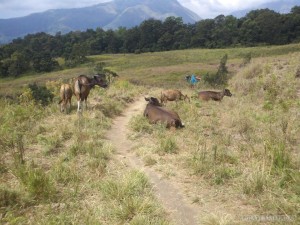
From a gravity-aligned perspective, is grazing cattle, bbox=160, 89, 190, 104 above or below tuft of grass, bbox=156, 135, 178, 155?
below

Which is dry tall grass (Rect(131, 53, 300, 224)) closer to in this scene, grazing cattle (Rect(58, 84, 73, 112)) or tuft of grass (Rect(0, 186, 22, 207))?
grazing cattle (Rect(58, 84, 73, 112))

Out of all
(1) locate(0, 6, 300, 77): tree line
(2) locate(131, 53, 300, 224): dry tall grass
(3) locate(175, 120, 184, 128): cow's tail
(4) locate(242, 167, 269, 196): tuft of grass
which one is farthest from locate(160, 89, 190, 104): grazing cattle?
(1) locate(0, 6, 300, 77): tree line

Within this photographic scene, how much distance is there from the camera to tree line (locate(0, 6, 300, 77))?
8638 centimetres

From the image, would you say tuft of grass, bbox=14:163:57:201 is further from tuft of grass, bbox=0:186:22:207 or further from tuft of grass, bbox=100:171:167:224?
tuft of grass, bbox=100:171:167:224

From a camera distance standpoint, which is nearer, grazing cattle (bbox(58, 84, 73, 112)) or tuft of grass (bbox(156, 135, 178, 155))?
tuft of grass (bbox(156, 135, 178, 155))

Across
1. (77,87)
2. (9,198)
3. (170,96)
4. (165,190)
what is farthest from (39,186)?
(170,96)

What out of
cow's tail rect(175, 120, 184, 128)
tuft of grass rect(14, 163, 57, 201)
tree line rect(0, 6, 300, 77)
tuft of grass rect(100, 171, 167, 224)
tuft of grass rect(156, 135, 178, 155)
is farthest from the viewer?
tree line rect(0, 6, 300, 77)

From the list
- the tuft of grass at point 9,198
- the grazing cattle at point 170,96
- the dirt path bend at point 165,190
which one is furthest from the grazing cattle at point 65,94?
the tuft of grass at point 9,198

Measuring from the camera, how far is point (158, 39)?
111938 millimetres

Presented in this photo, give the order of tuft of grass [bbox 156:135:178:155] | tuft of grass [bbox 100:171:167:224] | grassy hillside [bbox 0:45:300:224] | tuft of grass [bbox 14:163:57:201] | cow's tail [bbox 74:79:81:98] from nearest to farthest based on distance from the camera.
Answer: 1. tuft of grass [bbox 100:171:167:224]
2. grassy hillside [bbox 0:45:300:224]
3. tuft of grass [bbox 14:163:57:201]
4. tuft of grass [bbox 156:135:178:155]
5. cow's tail [bbox 74:79:81:98]

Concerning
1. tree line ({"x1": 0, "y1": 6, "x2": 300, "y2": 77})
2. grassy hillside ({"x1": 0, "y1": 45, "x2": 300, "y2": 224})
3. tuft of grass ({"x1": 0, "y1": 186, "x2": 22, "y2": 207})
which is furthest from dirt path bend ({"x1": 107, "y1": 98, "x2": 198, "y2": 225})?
tree line ({"x1": 0, "y1": 6, "x2": 300, "y2": 77})

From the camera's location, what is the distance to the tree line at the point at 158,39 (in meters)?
86.4

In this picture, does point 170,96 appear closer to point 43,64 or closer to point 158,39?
point 43,64

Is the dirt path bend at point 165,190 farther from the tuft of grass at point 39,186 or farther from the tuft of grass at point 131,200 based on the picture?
the tuft of grass at point 39,186
